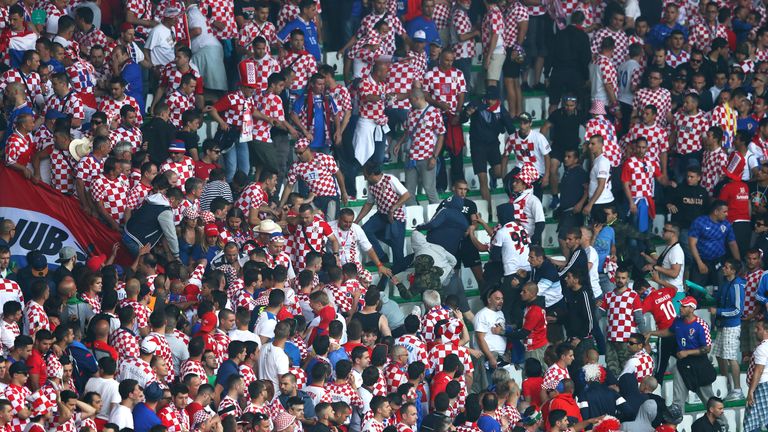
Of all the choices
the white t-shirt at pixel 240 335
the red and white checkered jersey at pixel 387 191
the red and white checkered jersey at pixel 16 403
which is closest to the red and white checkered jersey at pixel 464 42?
the red and white checkered jersey at pixel 387 191

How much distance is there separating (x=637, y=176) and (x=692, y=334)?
280 cm

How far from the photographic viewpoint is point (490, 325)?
2064 cm

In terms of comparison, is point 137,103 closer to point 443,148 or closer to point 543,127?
point 443,148

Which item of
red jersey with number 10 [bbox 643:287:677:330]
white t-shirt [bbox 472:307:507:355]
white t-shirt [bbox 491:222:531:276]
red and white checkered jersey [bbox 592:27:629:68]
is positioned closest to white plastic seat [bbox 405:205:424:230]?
white t-shirt [bbox 491:222:531:276]

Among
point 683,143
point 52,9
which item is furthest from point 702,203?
point 52,9

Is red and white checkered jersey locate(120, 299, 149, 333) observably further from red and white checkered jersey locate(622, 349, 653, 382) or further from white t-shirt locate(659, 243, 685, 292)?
white t-shirt locate(659, 243, 685, 292)

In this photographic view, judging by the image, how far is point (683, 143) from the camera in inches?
949

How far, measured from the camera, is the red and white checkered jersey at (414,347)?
19.4 m

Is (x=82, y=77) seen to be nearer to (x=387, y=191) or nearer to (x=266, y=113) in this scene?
(x=266, y=113)

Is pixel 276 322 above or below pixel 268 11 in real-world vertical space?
below

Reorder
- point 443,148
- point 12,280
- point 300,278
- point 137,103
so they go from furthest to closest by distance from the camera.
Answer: point 443,148 < point 137,103 < point 300,278 < point 12,280

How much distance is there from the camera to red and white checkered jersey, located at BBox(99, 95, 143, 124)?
21172 mm

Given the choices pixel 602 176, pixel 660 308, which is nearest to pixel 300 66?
pixel 602 176

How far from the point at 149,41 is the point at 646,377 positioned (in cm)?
743
